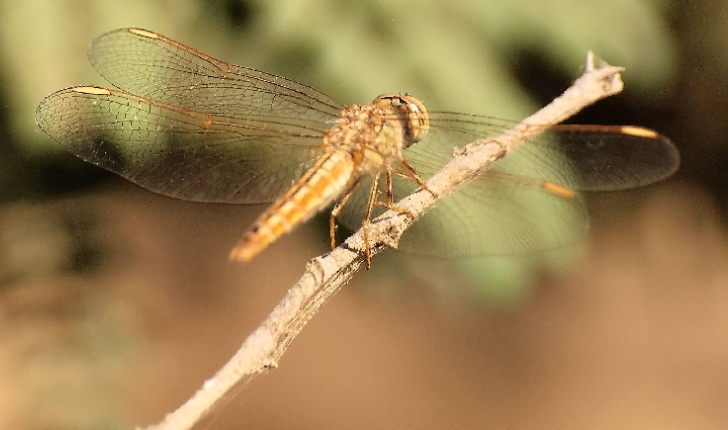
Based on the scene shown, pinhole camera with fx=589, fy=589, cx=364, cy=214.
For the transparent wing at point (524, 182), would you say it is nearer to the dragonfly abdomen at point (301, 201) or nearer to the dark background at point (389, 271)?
the dragonfly abdomen at point (301, 201)

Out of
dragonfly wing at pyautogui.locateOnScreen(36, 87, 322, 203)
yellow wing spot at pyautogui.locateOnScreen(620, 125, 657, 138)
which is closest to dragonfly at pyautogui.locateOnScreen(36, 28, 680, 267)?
dragonfly wing at pyautogui.locateOnScreen(36, 87, 322, 203)

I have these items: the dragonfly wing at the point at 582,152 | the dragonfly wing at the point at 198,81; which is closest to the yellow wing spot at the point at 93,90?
the dragonfly wing at the point at 198,81

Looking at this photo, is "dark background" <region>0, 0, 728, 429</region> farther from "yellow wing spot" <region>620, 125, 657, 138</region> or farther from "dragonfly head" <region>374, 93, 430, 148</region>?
"yellow wing spot" <region>620, 125, 657, 138</region>

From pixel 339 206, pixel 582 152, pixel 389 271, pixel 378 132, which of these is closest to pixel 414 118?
pixel 378 132

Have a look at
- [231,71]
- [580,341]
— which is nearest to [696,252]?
[580,341]

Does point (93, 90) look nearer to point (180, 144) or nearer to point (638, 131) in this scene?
point (180, 144)

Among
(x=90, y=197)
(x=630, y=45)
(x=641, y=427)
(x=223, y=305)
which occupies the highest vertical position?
(x=90, y=197)

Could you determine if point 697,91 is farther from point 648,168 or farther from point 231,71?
point 231,71
